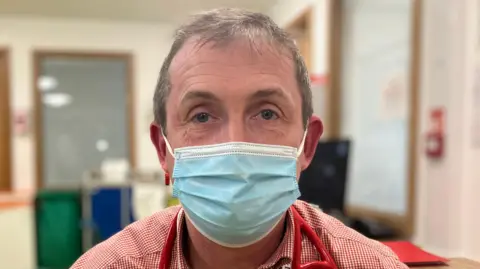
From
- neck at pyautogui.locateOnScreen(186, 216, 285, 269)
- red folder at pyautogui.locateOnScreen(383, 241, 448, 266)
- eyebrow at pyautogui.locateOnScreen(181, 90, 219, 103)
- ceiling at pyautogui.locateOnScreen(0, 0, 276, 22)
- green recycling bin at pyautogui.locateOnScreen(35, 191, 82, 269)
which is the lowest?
green recycling bin at pyautogui.locateOnScreen(35, 191, 82, 269)

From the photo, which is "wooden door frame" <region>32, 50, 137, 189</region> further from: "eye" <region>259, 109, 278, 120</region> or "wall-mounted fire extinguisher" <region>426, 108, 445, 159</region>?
"eye" <region>259, 109, 278, 120</region>

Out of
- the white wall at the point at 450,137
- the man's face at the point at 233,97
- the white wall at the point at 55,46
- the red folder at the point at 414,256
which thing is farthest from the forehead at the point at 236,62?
the white wall at the point at 55,46

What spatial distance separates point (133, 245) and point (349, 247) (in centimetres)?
44

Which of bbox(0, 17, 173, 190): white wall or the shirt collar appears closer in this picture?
the shirt collar

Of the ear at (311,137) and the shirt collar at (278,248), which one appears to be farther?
the ear at (311,137)

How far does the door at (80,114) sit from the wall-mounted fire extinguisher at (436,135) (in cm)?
405

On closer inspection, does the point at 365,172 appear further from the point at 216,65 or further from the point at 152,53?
the point at 152,53

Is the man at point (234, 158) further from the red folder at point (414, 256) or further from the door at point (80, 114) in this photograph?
the door at point (80, 114)

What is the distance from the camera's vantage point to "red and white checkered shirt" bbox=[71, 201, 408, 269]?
3.16ft

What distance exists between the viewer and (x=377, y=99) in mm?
3031

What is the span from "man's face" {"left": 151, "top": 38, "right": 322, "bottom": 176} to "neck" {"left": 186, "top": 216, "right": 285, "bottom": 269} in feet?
0.55

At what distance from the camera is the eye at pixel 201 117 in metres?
0.94

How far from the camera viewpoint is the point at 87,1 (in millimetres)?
4793

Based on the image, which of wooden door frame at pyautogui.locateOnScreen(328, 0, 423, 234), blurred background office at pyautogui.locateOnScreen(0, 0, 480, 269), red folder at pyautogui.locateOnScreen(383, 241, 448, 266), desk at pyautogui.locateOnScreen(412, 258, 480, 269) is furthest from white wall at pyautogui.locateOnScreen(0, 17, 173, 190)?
desk at pyautogui.locateOnScreen(412, 258, 480, 269)
